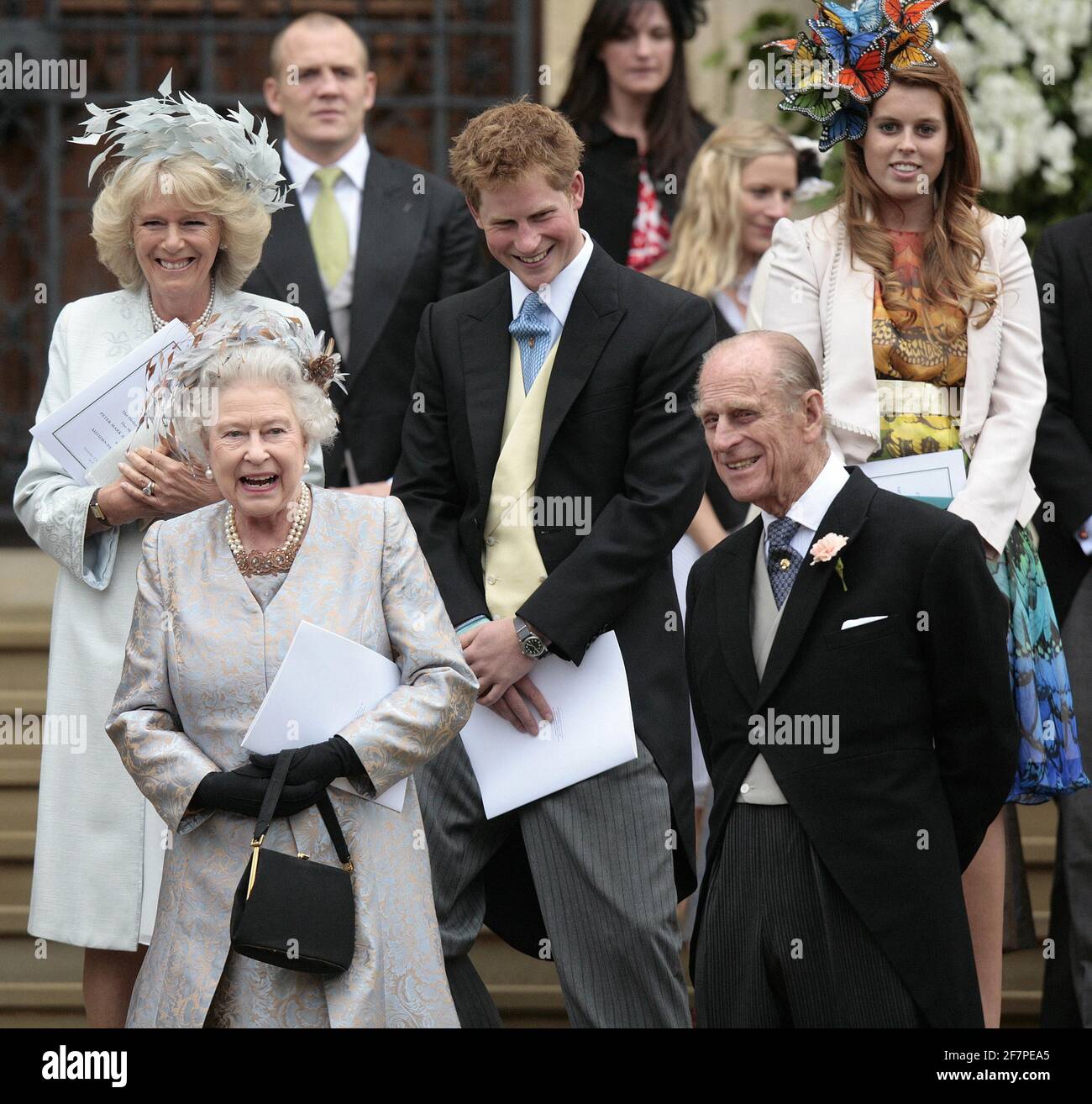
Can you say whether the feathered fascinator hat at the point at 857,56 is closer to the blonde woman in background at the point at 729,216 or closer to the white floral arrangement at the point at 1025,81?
the blonde woman in background at the point at 729,216

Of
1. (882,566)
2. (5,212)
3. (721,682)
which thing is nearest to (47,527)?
(721,682)

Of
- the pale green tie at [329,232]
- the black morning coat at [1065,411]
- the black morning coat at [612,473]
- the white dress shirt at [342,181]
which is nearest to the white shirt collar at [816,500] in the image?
the black morning coat at [612,473]

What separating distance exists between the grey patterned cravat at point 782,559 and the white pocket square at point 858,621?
15 centimetres

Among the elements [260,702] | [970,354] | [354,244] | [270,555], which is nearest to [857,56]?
[970,354]

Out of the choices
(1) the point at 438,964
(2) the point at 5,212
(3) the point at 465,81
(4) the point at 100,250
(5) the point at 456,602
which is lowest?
(1) the point at 438,964

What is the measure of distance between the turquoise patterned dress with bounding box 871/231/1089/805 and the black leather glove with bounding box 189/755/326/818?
168 centimetres

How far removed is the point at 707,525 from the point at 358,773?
2044 millimetres

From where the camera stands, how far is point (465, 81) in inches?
317

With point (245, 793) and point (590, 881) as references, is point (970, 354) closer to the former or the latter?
point (590, 881)

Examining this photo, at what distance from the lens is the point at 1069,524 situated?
5.13 metres

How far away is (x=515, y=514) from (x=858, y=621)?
0.88 meters

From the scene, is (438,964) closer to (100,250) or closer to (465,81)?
(100,250)

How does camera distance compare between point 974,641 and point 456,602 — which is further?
point 456,602

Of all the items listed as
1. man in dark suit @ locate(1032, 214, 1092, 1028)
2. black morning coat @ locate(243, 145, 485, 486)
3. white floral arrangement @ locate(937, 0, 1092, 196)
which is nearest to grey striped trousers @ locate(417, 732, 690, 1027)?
man in dark suit @ locate(1032, 214, 1092, 1028)
